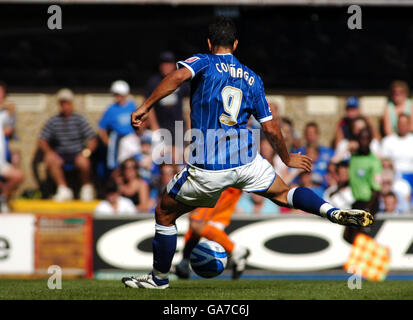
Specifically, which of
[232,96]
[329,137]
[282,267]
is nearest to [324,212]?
[232,96]

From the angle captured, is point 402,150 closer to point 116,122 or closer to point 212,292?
point 116,122

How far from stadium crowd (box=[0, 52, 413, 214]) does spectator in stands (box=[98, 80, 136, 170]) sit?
0.05ft

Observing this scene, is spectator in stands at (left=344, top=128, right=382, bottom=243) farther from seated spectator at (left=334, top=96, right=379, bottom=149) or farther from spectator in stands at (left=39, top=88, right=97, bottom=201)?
spectator in stands at (left=39, top=88, right=97, bottom=201)

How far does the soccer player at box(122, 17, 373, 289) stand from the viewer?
7609mm

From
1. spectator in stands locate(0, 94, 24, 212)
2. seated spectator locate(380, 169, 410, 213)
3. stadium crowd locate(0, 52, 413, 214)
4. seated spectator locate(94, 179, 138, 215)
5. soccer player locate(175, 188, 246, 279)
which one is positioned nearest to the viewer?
soccer player locate(175, 188, 246, 279)

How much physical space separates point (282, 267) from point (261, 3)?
5.42m

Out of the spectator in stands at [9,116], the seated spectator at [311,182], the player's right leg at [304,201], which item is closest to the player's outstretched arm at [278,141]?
the player's right leg at [304,201]

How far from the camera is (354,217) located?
24.6 feet

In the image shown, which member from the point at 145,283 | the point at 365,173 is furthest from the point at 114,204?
the point at 145,283

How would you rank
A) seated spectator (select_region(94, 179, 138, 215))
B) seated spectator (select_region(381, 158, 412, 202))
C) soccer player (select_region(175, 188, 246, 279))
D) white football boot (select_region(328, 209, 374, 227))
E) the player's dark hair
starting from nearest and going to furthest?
white football boot (select_region(328, 209, 374, 227)) → the player's dark hair → soccer player (select_region(175, 188, 246, 279)) → seated spectator (select_region(94, 179, 138, 215)) → seated spectator (select_region(381, 158, 412, 202))

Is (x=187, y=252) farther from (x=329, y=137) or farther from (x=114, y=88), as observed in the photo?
(x=329, y=137)

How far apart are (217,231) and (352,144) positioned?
4.31 m

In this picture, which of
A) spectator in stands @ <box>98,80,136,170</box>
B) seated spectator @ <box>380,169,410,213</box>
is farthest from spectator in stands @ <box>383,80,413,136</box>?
spectator in stands @ <box>98,80,136,170</box>

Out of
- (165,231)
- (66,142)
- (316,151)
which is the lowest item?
Answer: (165,231)
